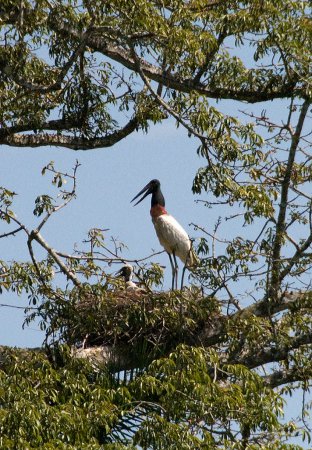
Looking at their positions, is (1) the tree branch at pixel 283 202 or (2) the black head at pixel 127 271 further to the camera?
(2) the black head at pixel 127 271

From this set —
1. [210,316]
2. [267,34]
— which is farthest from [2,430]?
[267,34]

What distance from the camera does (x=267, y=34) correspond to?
1438 cm

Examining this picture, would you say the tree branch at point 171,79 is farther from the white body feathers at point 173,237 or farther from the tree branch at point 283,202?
the white body feathers at point 173,237

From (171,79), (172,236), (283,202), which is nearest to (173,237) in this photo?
(172,236)

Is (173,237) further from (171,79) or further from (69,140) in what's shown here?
(171,79)

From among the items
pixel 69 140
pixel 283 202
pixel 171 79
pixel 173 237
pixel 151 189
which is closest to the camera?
pixel 283 202

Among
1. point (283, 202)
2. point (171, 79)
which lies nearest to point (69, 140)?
point (171, 79)

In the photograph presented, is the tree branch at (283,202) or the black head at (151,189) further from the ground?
the black head at (151,189)

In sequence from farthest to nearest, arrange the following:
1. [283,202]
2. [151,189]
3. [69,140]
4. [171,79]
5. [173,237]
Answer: [151,189] → [173,237] → [69,140] → [171,79] → [283,202]

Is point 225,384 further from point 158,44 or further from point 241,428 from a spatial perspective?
point 158,44

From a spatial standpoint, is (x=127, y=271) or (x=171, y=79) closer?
(x=171, y=79)

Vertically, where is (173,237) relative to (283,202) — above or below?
above

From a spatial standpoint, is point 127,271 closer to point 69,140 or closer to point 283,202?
point 69,140

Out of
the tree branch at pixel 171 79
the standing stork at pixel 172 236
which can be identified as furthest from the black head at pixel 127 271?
the tree branch at pixel 171 79
